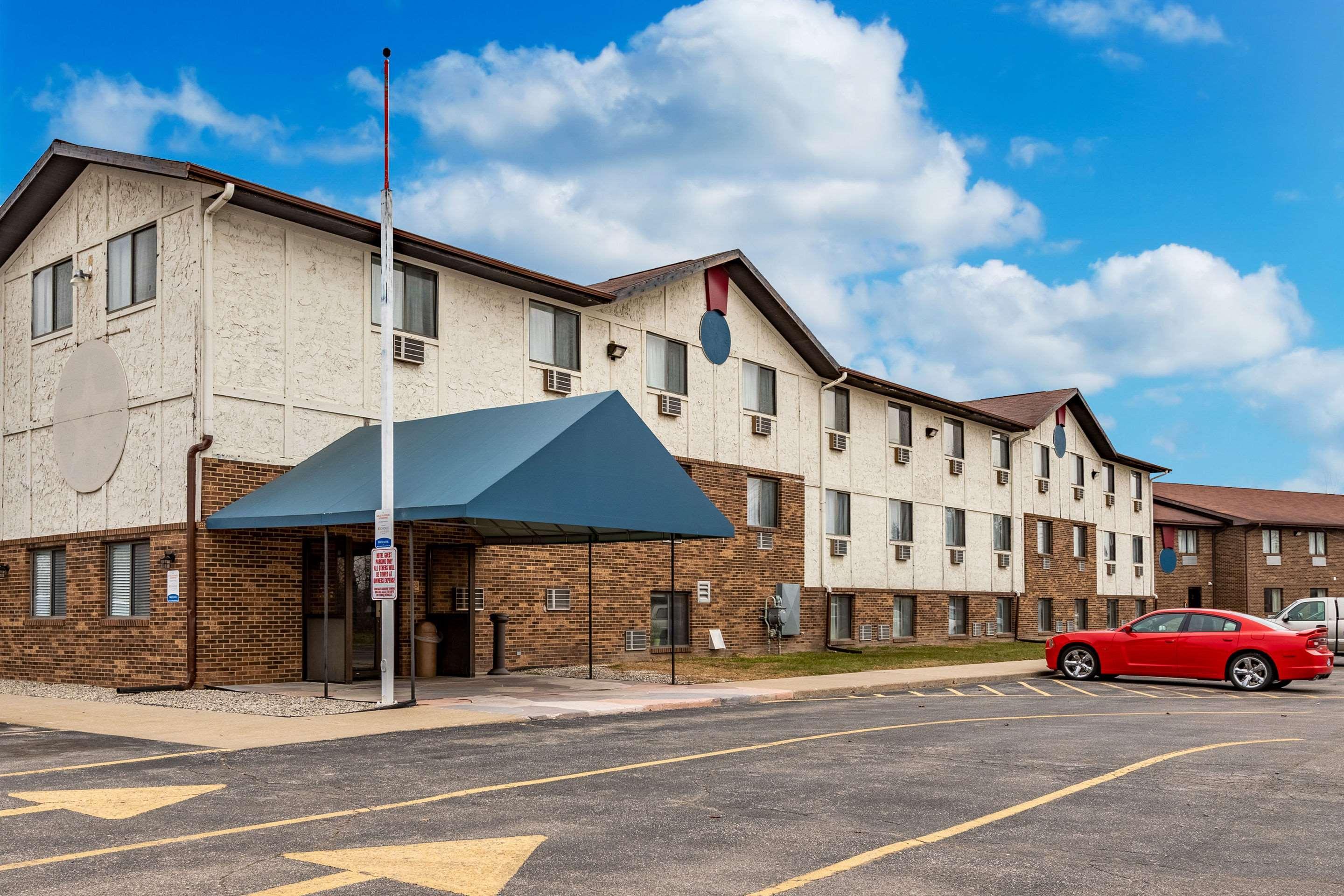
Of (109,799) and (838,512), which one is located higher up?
(838,512)

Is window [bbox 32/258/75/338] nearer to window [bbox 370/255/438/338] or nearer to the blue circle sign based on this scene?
window [bbox 370/255/438/338]

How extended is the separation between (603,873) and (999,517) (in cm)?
3456

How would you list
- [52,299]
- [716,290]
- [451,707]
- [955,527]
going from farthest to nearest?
[955,527] < [716,290] < [52,299] < [451,707]

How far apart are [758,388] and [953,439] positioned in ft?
35.0

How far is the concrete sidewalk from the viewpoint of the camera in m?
13.0

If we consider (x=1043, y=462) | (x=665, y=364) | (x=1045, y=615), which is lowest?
(x=1045, y=615)

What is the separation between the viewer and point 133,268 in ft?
65.0

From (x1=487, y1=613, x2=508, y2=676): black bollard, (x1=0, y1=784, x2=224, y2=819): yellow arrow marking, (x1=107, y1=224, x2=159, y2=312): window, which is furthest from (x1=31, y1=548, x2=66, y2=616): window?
(x1=0, y1=784, x2=224, y2=819): yellow arrow marking

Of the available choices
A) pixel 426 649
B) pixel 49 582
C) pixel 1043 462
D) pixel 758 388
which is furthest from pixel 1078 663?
pixel 1043 462

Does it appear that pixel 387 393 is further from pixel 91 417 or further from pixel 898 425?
pixel 898 425

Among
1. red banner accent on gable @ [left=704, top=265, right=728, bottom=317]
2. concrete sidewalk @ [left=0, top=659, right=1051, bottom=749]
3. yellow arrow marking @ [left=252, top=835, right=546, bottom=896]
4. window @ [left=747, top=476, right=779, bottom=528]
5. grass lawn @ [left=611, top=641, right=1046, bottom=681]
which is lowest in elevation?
grass lawn @ [left=611, top=641, right=1046, bottom=681]

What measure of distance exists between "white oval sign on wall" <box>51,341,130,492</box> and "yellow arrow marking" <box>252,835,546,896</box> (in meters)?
14.3

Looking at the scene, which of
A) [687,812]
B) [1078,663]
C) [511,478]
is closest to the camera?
[687,812]

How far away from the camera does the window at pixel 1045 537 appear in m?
41.7
